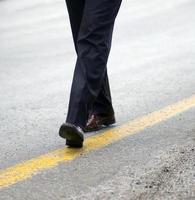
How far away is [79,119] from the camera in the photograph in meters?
4.19

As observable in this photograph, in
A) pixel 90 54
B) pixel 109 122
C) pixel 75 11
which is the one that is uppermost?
pixel 75 11

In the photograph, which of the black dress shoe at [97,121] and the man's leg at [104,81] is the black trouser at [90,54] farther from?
the black dress shoe at [97,121]

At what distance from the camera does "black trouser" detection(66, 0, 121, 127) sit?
4.19 metres

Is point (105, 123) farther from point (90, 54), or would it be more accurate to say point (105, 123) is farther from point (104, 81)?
point (90, 54)

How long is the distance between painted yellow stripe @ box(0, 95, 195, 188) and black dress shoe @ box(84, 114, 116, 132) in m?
0.07

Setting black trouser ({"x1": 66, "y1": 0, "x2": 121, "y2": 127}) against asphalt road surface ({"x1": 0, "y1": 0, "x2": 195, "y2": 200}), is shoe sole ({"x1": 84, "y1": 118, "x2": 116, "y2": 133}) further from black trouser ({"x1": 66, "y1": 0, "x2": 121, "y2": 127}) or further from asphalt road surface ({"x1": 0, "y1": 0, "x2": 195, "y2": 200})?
black trouser ({"x1": 66, "y1": 0, "x2": 121, "y2": 127})

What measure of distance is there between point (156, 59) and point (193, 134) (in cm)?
374

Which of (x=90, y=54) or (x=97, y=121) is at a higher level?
(x=90, y=54)

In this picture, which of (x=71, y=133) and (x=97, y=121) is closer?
(x=71, y=133)

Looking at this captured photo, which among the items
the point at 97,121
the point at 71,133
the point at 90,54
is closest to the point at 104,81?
the point at 97,121

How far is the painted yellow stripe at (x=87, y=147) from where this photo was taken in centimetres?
386

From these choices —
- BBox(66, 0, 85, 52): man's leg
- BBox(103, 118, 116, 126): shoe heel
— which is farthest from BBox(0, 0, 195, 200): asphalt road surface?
BBox(66, 0, 85, 52): man's leg

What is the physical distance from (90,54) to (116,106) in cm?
150

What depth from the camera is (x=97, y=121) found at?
15.6 ft
